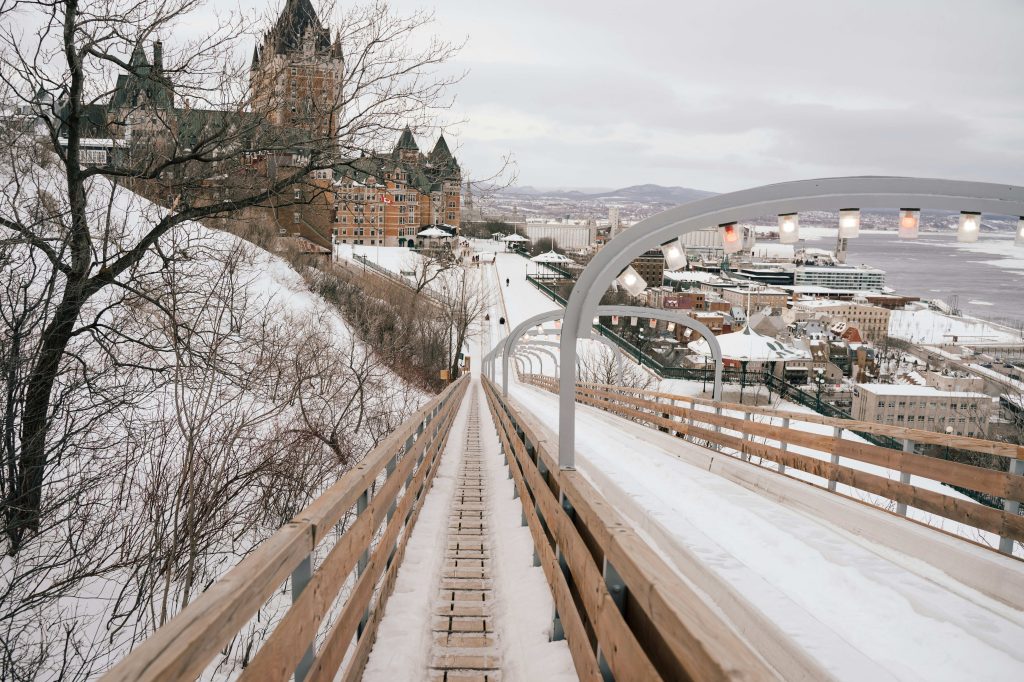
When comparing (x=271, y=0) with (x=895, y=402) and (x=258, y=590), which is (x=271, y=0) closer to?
(x=258, y=590)

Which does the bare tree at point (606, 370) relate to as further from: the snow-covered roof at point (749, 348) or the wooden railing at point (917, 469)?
the wooden railing at point (917, 469)

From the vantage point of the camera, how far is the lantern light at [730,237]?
4.92 metres

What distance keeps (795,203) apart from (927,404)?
112ft

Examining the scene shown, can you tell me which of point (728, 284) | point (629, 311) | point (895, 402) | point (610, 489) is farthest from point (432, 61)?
point (728, 284)

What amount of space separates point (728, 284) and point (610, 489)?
158 meters

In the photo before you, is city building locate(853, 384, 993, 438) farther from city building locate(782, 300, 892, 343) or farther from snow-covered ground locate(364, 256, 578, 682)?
city building locate(782, 300, 892, 343)

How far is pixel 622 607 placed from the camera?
96.2 inches

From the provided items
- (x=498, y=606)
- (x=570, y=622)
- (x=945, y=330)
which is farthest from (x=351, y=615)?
(x=945, y=330)

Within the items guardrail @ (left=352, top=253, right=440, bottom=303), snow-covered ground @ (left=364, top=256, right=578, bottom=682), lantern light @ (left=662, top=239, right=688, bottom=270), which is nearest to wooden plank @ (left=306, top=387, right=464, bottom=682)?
snow-covered ground @ (left=364, top=256, right=578, bottom=682)

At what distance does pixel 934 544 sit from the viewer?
476cm

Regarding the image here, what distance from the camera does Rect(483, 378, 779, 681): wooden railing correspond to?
1618mm

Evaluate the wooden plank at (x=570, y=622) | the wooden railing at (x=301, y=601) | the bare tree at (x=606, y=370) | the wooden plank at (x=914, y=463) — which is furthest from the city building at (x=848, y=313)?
the wooden railing at (x=301, y=601)

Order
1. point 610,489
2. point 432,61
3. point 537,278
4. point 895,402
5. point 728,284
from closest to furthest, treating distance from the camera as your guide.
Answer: point 610,489 < point 432,61 < point 895,402 < point 537,278 < point 728,284

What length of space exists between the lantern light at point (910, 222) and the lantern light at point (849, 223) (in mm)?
359
